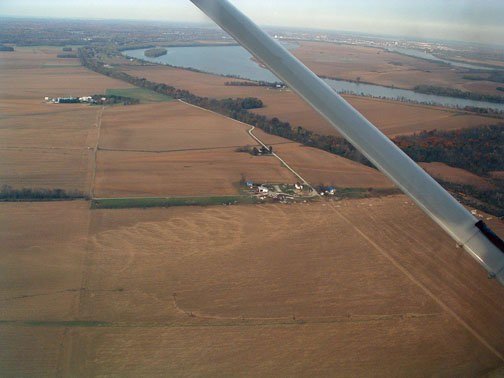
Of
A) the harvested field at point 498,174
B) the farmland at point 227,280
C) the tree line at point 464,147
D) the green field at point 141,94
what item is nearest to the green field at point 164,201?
the farmland at point 227,280

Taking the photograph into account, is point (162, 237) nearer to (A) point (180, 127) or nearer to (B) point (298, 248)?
(B) point (298, 248)

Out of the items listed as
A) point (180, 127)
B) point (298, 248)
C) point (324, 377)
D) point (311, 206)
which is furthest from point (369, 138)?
point (180, 127)

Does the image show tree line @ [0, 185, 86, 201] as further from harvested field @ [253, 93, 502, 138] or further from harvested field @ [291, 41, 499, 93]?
harvested field @ [291, 41, 499, 93]

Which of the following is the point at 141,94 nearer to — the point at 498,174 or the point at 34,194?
the point at 34,194

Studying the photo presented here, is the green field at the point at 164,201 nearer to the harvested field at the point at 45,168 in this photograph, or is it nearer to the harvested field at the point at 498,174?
the harvested field at the point at 45,168

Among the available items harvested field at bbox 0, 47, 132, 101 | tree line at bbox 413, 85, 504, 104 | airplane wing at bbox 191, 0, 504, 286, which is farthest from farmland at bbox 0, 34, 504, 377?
harvested field at bbox 0, 47, 132, 101

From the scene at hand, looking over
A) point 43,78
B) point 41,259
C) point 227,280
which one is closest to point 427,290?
point 227,280
